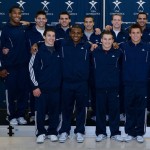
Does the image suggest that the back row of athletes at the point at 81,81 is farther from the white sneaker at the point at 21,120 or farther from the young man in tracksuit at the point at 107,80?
the white sneaker at the point at 21,120

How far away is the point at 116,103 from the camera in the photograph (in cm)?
484

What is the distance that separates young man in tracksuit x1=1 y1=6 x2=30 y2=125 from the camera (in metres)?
5.17

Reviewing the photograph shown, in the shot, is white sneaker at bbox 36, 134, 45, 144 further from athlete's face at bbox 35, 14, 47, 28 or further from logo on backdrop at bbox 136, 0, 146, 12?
logo on backdrop at bbox 136, 0, 146, 12

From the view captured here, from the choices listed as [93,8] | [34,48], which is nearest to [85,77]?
[34,48]

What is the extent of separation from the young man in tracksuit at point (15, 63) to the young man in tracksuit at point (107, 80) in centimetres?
107

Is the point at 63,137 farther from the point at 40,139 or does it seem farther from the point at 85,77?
the point at 85,77

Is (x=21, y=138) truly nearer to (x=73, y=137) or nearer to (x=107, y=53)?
(x=73, y=137)

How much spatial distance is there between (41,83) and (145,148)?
1577mm

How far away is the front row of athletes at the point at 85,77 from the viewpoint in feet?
15.7

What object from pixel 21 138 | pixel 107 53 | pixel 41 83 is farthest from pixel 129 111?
pixel 21 138

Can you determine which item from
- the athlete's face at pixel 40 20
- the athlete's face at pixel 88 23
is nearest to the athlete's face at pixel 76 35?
the athlete's face at pixel 88 23

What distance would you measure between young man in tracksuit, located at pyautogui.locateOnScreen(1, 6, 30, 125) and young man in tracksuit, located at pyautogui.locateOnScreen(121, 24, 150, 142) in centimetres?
142

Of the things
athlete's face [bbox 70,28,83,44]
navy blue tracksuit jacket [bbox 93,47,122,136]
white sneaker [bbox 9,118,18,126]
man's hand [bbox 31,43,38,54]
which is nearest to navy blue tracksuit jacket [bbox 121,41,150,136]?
navy blue tracksuit jacket [bbox 93,47,122,136]

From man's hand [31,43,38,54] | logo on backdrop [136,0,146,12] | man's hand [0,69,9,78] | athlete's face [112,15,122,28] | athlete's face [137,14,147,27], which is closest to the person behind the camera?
man's hand [31,43,38,54]
